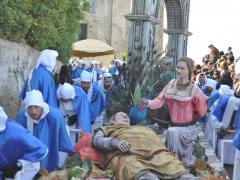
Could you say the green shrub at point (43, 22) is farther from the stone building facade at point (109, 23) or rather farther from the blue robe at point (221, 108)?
the stone building facade at point (109, 23)

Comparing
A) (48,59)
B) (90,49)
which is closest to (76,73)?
(90,49)

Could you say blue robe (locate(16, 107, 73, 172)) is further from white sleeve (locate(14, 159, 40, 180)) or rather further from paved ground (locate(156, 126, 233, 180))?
paved ground (locate(156, 126, 233, 180))

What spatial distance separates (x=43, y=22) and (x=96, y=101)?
1864mm

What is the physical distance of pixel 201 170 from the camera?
841 centimetres

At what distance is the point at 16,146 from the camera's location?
5582 mm

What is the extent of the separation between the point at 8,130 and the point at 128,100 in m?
7.11

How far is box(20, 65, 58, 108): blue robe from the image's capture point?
9242mm

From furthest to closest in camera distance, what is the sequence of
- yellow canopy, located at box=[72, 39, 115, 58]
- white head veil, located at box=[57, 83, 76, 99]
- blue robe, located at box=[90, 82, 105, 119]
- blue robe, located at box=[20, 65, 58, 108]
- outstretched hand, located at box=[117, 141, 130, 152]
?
1. yellow canopy, located at box=[72, 39, 115, 58]
2. blue robe, located at box=[90, 82, 105, 119]
3. blue robe, located at box=[20, 65, 58, 108]
4. white head veil, located at box=[57, 83, 76, 99]
5. outstretched hand, located at box=[117, 141, 130, 152]

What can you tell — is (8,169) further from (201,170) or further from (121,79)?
(121,79)

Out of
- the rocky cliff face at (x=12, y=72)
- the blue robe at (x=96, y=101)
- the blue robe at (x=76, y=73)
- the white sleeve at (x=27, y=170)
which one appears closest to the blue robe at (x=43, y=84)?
the rocky cliff face at (x=12, y=72)

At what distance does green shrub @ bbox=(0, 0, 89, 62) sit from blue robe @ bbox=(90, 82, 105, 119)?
1.47 m

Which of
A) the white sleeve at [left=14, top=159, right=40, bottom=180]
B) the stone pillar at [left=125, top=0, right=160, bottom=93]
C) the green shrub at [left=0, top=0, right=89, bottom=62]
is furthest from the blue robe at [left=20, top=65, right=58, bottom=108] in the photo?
the stone pillar at [left=125, top=0, right=160, bottom=93]

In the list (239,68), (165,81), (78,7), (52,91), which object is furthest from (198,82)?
(52,91)

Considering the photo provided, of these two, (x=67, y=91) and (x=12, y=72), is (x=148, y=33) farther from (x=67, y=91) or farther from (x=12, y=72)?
(x=67, y=91)
